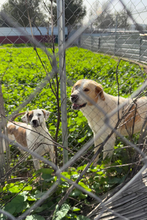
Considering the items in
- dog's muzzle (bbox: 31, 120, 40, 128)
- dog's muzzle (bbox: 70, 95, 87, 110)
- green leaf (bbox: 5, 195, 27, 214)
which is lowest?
green leaf (bbox: 5, 195, 27, 214)

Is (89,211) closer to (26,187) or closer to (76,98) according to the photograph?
(26,187)

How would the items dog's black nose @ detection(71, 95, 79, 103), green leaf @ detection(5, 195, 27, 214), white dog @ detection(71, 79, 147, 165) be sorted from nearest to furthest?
1. green leaf @ detection(5, 195, 27, 214)
2. dog's black nose @ detection(71, 95, 79, 103)
3. white dog @ detection(71, 79, 147, 165)

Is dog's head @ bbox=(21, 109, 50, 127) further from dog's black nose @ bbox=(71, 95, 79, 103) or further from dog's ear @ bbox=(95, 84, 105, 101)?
dog's ear @ bbox=(95, 84, 105, 101)

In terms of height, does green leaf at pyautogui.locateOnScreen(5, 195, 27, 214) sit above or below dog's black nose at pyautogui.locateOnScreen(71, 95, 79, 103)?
below

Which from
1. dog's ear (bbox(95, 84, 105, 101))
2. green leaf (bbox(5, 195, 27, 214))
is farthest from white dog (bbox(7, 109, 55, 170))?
green leaf (bbox(5, 195, 27, 214))

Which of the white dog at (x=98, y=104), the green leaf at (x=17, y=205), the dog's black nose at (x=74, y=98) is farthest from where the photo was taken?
the white dog at (x=98, y=104)

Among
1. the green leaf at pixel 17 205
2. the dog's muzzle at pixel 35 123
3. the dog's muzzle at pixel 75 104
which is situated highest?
the dog's muzzle at pixel 75 104

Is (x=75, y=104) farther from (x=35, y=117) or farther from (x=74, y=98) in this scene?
(x=35, y=117)

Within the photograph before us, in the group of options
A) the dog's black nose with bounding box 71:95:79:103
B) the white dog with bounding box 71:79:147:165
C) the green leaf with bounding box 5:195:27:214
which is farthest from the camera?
the white dog with bounding box 71:79:147:165

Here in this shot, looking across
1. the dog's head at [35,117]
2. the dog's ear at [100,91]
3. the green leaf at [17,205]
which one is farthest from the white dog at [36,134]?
the green leaf at [17,205]

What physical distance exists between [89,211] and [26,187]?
0.53 meters

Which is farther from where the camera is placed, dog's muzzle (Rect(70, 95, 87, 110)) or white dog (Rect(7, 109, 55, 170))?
white dog (Rect(7, 109, 55, 170))

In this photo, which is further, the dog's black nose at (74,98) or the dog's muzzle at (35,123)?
Answer: the dog's muzzle at (35,123)

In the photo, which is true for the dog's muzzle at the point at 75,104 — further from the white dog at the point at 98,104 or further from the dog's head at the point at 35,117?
the dog's head at the point at 35,117
